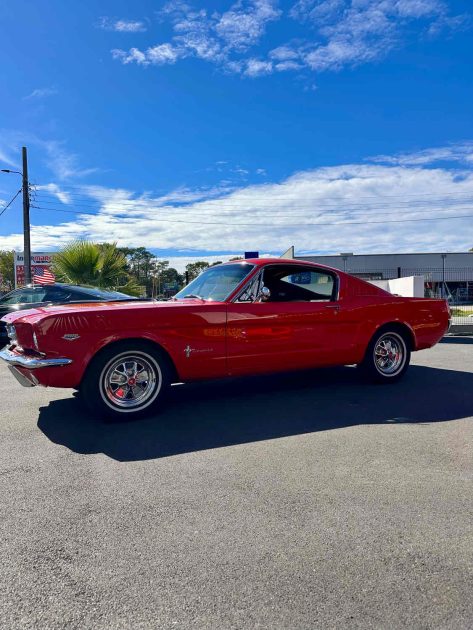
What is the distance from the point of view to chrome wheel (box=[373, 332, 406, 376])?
19.7 ft

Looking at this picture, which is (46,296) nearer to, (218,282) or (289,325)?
(218,282)

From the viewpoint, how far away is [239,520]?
2551 mm

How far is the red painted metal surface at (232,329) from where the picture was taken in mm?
4188

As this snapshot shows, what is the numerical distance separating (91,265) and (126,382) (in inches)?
418

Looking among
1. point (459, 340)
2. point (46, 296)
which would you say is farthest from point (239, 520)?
point (459, 340)

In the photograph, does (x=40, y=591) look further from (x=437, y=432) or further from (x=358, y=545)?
(x=437, y=432)

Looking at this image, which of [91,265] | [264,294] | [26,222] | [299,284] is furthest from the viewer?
[26,222]

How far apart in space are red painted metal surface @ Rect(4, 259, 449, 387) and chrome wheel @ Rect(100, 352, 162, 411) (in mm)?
199

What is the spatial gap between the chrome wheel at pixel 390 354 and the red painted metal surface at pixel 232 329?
0.66 feet

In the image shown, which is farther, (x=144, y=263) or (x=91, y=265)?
(x=144, y=263)

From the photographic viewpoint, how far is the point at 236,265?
5.52 meters

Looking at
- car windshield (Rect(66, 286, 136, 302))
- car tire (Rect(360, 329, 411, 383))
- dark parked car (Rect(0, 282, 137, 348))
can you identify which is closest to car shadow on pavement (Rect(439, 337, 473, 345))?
car tire (Rect(360, 329, 411, 383))

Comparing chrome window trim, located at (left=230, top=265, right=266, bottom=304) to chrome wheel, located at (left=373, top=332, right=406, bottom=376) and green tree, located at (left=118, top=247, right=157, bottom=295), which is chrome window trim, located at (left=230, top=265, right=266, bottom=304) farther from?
green tree, located at (left=118, top=247, right=157, bottom=295)

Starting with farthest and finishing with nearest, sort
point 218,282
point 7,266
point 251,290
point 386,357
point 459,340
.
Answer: point 7,266
point 459,340
point 386,357
point 218,282
point 251,290
